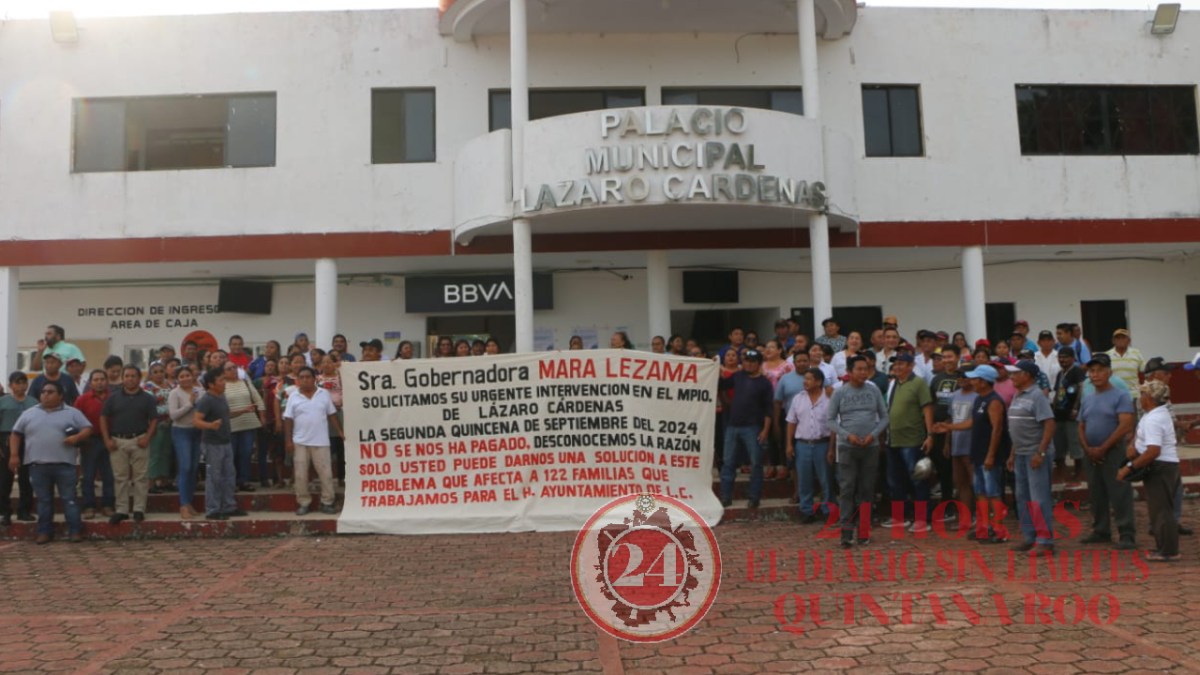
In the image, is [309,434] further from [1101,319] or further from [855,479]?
[1101,319]

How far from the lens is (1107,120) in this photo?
544 inches

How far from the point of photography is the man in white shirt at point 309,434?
8.73 meters

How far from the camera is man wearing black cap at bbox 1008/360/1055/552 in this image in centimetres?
688

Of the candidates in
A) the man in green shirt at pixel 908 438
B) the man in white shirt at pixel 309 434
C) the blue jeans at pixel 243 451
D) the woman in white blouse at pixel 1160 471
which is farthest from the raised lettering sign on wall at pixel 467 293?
the woman in white blouse at pixel 1160 471

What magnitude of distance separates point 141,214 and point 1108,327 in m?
16.4

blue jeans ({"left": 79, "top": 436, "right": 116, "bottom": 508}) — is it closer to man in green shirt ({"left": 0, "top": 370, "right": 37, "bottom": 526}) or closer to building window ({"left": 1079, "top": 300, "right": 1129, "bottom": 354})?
man in green shirt ({"left": 0, "top": 370, "right": 37, "bottom": 526})

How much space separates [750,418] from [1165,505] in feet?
11.6

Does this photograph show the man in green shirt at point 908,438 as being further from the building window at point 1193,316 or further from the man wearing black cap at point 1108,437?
the building window at point 1193,316

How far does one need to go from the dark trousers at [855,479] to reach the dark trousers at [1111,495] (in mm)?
1783

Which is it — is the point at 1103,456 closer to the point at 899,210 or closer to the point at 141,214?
the point at 899,210

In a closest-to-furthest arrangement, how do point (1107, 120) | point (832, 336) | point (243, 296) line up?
1. point (832, 336)
2. point (1107, 120)
3. point (243, 296)

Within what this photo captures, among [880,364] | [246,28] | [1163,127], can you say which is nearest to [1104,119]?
[1163,127]

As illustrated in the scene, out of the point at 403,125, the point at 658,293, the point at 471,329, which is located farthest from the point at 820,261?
the point at 403,125

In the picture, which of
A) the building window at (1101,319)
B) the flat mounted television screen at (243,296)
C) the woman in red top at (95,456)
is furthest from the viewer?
the building window at (1101,319)
